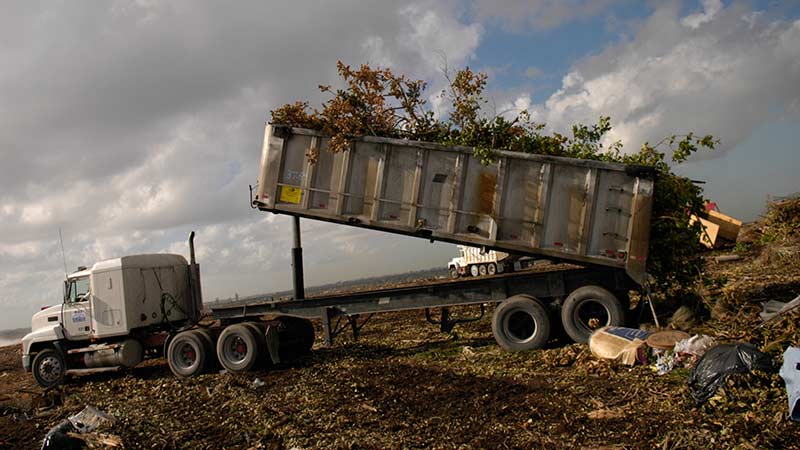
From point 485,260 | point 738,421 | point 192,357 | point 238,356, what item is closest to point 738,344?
point 738,421

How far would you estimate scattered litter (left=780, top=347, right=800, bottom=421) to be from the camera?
5.24 metres

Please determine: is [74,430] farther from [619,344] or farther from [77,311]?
[619,344]

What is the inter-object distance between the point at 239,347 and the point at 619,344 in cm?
761

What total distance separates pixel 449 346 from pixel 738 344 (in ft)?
19.9

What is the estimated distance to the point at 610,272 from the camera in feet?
32.3

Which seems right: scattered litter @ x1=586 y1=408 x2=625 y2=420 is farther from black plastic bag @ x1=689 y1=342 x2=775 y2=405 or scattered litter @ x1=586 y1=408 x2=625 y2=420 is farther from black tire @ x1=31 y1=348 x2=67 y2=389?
black tire @ x1=31 y1=348 x2=67 y2=389

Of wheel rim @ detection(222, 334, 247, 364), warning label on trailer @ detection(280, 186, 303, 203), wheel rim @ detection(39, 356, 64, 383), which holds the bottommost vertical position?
wheel rim @ detection(39, 356, 64, 383)

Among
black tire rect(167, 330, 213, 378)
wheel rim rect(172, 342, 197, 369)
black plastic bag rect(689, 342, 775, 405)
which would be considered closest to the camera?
black plastic bag rect(689, 342, 775, 405)

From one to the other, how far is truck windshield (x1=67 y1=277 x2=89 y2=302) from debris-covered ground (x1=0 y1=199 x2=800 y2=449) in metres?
2.06

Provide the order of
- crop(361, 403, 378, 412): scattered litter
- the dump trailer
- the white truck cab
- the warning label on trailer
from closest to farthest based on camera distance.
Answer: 1. crop(361, 403, 378, 412): scattered litter
2. the dump trailer
3. the warning label on trailer
4. the white truck cab

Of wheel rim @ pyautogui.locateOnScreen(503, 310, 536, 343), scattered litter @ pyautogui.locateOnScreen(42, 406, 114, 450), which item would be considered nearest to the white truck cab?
scattered litter @ pyautogui.locateOnScreen(42, 406, 114, 450)

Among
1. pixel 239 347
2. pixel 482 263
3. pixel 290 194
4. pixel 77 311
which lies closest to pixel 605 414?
pixel 290 194

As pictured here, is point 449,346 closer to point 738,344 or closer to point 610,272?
point 610,272

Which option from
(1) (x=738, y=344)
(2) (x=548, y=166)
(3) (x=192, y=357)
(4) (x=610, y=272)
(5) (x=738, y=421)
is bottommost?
(3) (x=192, y=357)
